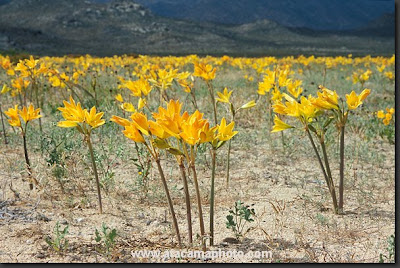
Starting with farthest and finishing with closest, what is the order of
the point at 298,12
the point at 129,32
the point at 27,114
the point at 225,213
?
the point at 298,12, the point at 129,32, the point at 27,114, the point at 225,213

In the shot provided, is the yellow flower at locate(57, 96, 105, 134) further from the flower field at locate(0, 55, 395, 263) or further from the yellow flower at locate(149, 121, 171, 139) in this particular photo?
the yellow flower at locate(149, 121, 171, 139)

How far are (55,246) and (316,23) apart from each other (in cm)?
18256

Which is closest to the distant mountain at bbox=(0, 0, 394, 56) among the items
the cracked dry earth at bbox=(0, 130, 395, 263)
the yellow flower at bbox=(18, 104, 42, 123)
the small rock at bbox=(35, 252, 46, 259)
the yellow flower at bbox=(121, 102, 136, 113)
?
the cracked dry earth at bbox=(0, 130, 395, 263)

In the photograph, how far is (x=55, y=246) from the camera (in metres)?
2.26

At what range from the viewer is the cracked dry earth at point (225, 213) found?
228 cm

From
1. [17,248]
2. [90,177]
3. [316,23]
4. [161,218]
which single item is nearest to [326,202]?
[161,218]

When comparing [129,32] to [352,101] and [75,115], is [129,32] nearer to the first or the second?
[75,115]

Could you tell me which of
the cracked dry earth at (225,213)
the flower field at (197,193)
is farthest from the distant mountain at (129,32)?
the cracked dry earth at (225,213)

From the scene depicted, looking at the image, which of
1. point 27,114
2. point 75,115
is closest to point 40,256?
point 75,115

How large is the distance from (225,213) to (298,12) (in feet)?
606

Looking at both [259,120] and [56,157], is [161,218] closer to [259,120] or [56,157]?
[56,157]

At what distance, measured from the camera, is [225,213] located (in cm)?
287

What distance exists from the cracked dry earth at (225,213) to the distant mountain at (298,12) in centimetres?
16762

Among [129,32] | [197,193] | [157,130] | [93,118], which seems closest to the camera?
[157,130]
